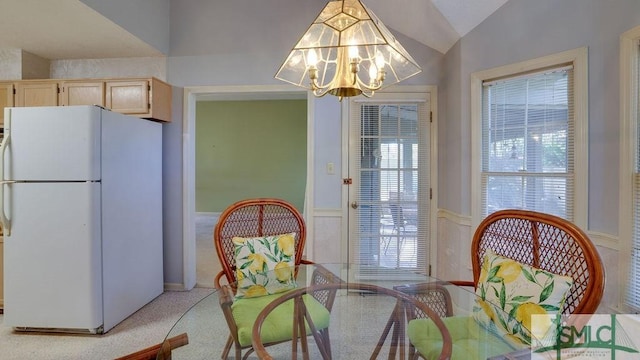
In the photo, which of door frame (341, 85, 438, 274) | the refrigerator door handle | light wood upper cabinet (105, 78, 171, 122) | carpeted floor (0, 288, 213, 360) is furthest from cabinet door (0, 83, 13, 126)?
door frame (341, 85, 438, 274)

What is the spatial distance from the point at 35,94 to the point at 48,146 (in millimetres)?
917

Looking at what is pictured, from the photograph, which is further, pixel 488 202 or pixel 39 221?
pixel 488 202

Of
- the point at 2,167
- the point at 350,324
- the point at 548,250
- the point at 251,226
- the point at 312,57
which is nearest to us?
the point at 548,250

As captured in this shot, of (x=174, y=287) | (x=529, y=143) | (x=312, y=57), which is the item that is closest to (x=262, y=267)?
(x=312, y=57)

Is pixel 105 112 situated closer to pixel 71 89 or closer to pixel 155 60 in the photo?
pixel 71 89

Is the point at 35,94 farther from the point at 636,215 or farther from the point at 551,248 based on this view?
the point at 636,215

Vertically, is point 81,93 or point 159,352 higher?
point 81,93

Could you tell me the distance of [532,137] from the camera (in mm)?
2154

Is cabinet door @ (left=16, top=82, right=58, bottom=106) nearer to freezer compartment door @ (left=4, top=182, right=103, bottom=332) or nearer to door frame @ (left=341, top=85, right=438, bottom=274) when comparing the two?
freezer compartment door @ (left=4, top=182, right=103, bottom=332)

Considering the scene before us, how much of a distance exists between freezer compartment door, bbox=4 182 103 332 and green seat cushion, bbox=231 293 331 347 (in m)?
1.35

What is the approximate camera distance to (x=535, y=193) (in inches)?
84.6

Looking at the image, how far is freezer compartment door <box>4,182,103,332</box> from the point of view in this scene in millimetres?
2244

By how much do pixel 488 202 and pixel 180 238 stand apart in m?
2.94

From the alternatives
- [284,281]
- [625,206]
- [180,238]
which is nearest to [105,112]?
[180,238]
